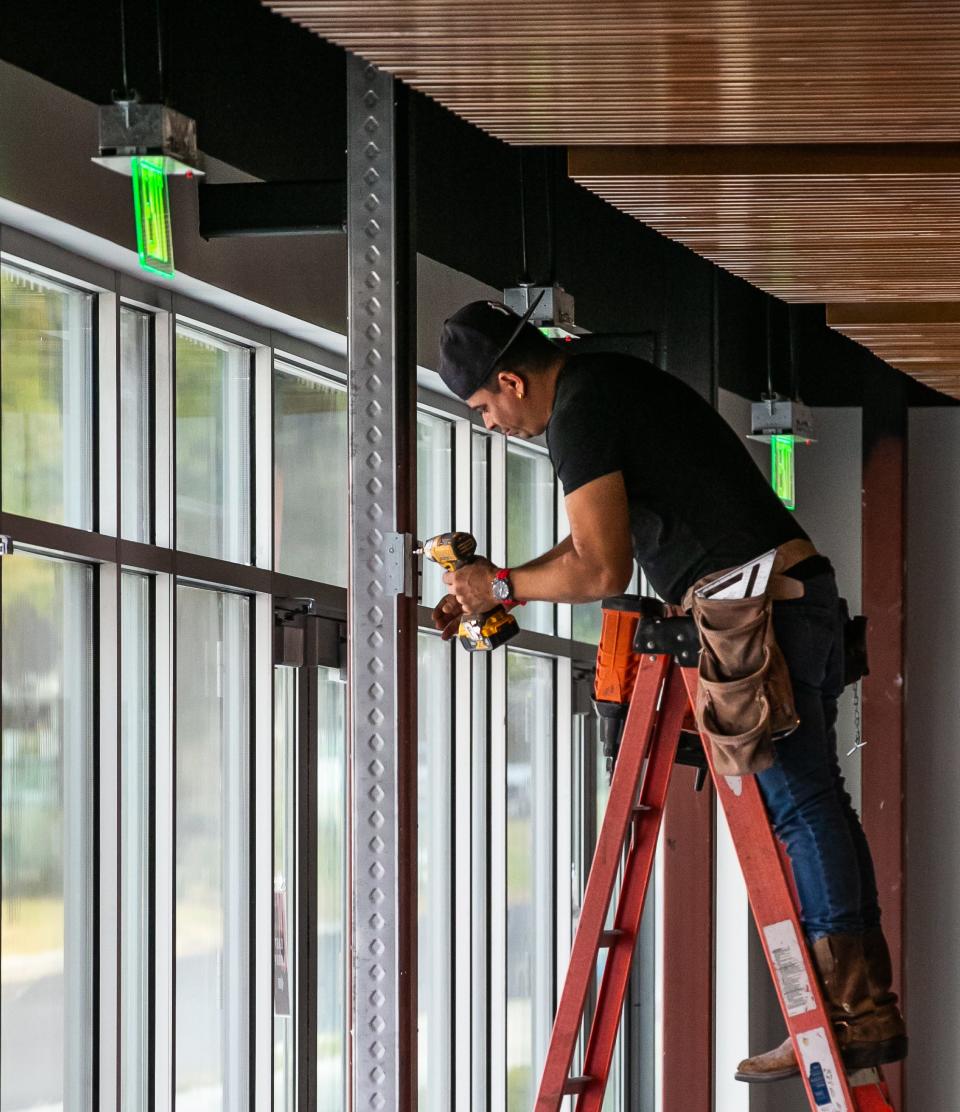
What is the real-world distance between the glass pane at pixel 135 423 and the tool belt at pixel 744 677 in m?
1.70

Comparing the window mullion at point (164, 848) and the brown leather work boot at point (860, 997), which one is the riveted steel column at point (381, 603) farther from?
the window mullion at point (164, 848)

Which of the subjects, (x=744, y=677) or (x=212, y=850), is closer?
(x=744, y=677)

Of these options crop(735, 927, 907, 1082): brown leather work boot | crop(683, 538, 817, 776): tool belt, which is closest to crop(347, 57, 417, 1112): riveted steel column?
crop(683, 538, 817, 776): tool belt

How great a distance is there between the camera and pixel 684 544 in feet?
11.3

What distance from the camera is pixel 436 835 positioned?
648 cm

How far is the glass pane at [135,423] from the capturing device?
4543 millimetres

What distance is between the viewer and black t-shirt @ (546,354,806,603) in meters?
3.37

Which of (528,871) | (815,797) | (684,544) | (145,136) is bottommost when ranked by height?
(528,871)

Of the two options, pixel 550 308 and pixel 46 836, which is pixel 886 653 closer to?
pixel 550 308

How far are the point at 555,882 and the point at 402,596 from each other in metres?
4.23

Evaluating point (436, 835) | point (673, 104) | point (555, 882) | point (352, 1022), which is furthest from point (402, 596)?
point (555, 882)

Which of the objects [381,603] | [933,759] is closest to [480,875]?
[933,759]

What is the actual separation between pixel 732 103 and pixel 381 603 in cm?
109

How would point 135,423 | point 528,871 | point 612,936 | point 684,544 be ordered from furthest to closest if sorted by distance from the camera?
1. point 528,871
2. point 135,423
3. point 612,936
4. point 684,544
